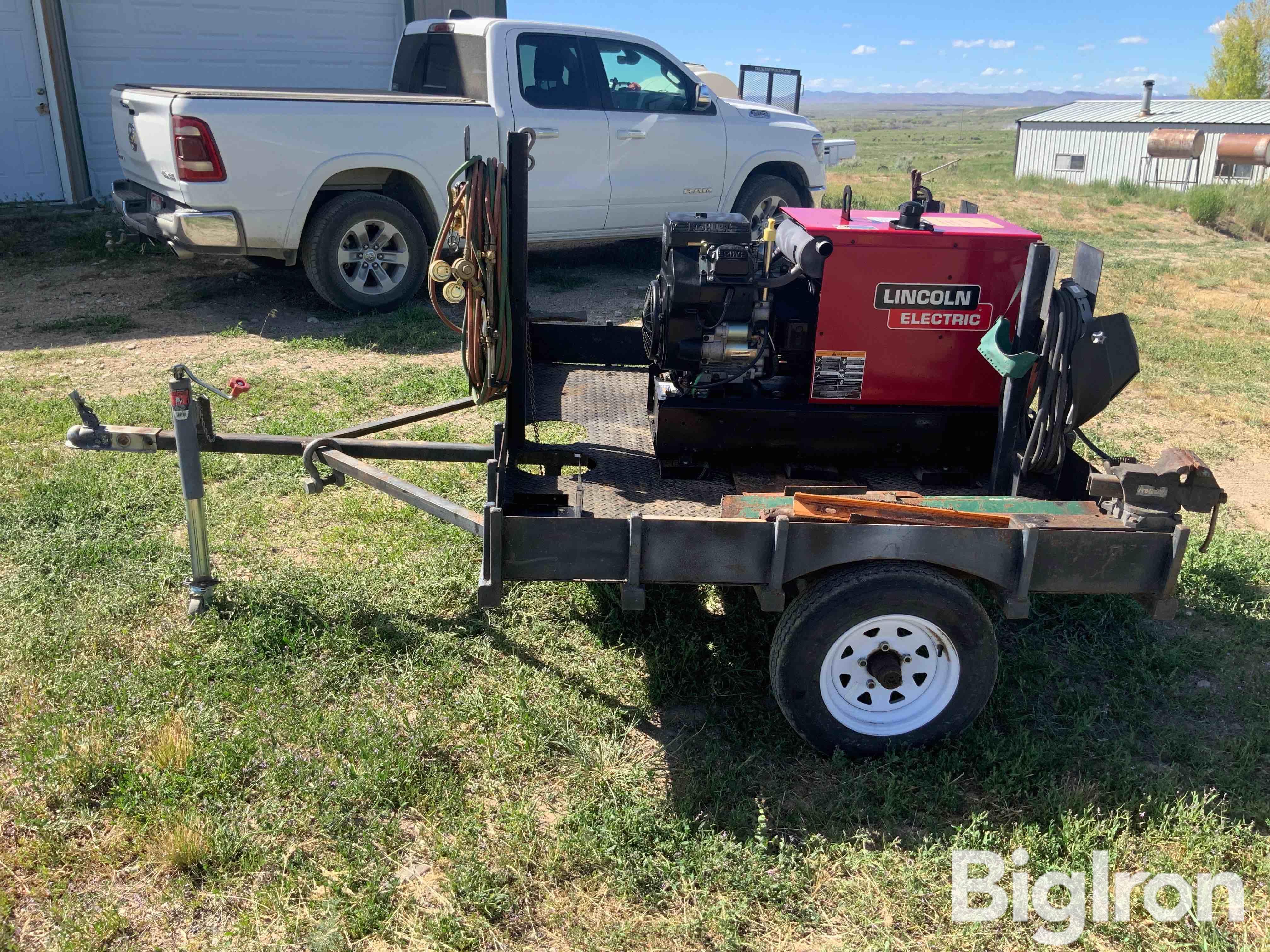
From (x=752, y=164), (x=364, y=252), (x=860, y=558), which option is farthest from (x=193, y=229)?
(x=860, y=558)

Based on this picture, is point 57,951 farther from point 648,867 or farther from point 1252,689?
point 1252,689

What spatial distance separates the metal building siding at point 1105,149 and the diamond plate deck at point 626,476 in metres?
25.9

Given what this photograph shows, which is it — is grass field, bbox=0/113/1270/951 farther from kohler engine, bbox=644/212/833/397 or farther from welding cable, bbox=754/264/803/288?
welding cable, bbox=754/264/803/288

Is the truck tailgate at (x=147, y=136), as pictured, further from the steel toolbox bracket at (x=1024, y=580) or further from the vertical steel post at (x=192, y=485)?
the steel toolbox bracket at (x=1024, y=580)

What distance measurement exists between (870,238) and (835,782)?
198 centimetres

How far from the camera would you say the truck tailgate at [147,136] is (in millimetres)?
7164

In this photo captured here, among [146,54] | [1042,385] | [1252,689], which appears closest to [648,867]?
[1042,385]

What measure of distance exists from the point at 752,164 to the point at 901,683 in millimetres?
7254

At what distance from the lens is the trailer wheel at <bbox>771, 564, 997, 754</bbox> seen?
316 cm

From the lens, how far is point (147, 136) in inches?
294

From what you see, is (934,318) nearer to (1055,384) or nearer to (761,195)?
(1055,384)

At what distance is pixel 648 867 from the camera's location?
2842 mm

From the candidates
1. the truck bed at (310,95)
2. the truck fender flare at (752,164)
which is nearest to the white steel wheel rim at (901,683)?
the truck bed at (310,95)

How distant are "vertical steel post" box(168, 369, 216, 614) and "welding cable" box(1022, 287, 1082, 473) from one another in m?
3.09
